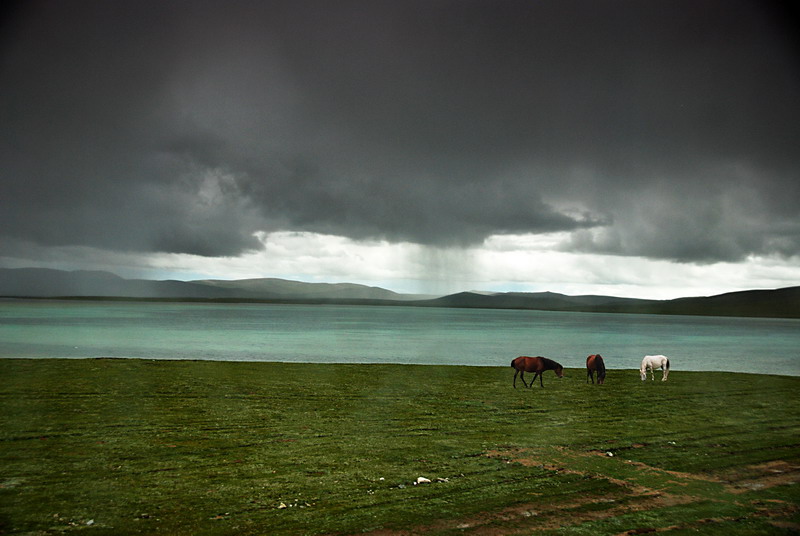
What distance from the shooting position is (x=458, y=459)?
12297mm

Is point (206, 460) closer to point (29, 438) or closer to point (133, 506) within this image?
point (133, 506)

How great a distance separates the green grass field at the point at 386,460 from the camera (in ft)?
28.4

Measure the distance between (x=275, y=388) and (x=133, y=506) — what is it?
46.5 ft

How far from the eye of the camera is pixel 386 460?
1215 centimetres

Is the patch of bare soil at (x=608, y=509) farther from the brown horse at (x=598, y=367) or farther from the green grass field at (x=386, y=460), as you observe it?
the brown horse at (x=598, y=367)

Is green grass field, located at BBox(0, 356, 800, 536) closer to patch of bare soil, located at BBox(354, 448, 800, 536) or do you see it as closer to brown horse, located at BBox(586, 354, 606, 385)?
patch of bare soil, located at BBox(354, 448, 800, 536)

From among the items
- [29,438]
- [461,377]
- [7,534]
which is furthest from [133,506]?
[461,377]

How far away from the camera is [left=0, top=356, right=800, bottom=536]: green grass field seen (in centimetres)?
865

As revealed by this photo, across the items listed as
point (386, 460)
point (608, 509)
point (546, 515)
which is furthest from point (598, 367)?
point (546, 515)

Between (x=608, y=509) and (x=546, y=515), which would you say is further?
(x=608, y=509)

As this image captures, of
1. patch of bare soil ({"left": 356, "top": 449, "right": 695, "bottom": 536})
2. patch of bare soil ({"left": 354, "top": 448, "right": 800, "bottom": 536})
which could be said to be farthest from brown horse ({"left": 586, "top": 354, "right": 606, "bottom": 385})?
patch of bare soil ({"left": 356, "top": 449, "right": 695, "bottom": 536})

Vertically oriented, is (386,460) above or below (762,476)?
below

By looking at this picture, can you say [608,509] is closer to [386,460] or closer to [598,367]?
[386,460]

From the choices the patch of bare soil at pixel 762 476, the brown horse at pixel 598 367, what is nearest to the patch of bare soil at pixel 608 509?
the patch of bare soil at pixel 762 476
